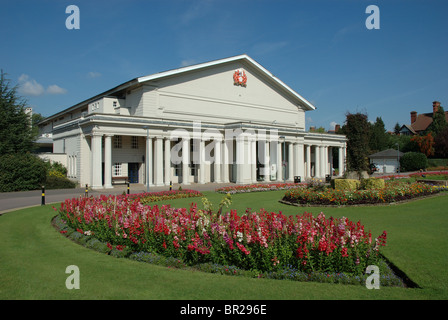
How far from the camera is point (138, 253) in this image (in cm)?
921

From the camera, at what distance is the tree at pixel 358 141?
21828mm

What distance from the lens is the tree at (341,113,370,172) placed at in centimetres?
2183

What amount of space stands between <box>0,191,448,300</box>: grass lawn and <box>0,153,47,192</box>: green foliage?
2079 cm

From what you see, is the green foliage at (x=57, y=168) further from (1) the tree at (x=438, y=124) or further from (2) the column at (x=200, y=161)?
(1) the tree at (x=438, y=124)

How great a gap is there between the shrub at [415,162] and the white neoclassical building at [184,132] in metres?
32.5

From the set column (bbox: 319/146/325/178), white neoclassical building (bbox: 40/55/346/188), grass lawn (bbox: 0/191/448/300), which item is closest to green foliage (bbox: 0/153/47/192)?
white neoclassical building (bbox: 40/55/346/188)

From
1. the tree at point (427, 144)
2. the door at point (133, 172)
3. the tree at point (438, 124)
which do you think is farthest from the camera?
the tree at point (438, 124)

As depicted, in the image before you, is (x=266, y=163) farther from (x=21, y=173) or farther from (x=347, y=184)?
(x=21, y=173)

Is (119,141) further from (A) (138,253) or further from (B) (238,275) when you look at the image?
(B) (238,275)

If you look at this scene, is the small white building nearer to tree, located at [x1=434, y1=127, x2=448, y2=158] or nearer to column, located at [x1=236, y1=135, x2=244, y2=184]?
tree, located at [x1=434, y1=127, x2=448, y2=158]

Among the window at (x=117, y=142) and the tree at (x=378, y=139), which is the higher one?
the tree at (x=378, y=139)

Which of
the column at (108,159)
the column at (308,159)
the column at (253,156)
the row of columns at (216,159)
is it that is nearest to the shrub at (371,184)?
the row of columns at (216,159)

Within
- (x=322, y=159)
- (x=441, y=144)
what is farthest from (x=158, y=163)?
(x=441, y=144)
